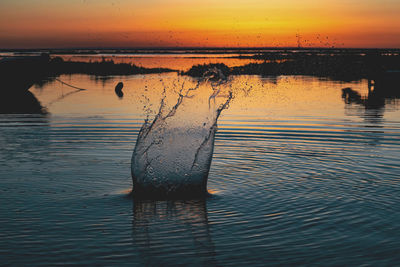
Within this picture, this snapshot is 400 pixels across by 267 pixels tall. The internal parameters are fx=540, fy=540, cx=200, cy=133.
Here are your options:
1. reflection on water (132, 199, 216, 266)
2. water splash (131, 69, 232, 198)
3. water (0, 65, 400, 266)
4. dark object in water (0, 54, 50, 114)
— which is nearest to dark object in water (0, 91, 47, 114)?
dark object in water (0, 54, 50, 114)

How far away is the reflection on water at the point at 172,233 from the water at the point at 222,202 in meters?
0.02

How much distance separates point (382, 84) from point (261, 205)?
118 ft

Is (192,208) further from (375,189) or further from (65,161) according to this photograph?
(65,161)

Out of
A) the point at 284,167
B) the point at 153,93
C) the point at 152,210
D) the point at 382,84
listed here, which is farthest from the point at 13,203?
the point at 382,84

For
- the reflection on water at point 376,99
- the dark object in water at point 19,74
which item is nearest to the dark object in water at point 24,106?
the dark object in water at point 19,74

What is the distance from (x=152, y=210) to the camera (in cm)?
1024

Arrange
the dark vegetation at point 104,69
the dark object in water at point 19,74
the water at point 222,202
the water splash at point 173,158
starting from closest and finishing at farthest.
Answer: the water at point 222,202 → the water splash at point 173,158 → the dark object in water at point 19,74 → the dark vegetation at point 104,69

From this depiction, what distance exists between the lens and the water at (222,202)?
7840 millimetres

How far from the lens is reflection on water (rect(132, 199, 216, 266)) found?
7.58 metres

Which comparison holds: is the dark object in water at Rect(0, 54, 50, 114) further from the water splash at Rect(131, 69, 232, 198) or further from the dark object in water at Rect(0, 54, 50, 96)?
the water splash at Rect(131, 69, 232, 198)

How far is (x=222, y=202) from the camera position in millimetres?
10641

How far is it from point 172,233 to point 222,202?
6.99 ft

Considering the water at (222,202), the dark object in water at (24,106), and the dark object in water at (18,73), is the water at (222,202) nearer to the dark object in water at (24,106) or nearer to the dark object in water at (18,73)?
the dark object in water at (24,106)

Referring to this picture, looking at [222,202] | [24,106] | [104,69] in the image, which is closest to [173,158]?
[222,202]
